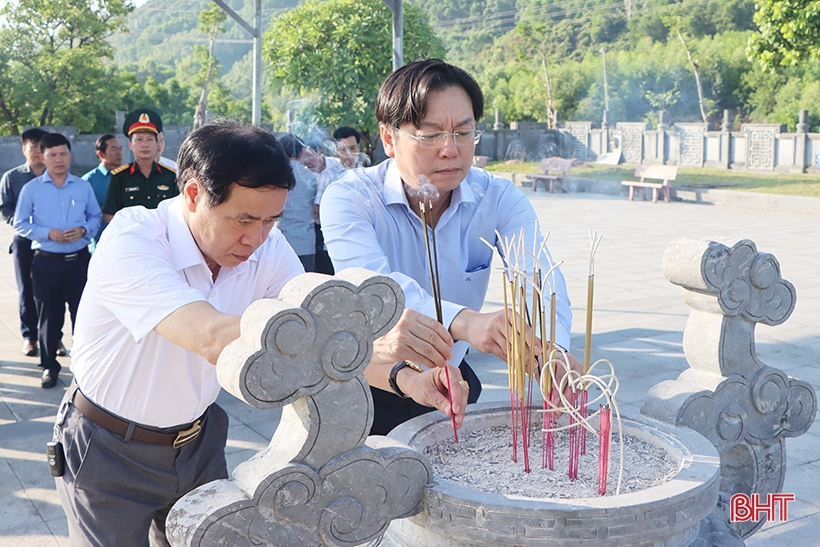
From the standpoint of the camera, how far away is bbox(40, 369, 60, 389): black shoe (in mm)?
4359

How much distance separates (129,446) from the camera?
1618 millimetres

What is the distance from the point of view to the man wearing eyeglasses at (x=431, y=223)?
1.64 metres

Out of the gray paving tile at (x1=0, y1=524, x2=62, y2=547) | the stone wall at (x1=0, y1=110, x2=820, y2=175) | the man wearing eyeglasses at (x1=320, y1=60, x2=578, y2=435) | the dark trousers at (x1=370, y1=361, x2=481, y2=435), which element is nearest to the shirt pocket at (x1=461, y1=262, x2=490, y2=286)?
the man wearing eyeglasses at (x1=320, y1=60, x2=578, y2=435)

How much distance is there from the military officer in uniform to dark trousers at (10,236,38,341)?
0.84 m

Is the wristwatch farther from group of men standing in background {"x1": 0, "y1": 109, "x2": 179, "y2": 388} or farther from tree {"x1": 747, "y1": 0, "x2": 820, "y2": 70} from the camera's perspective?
tree {"x1": 747, "y1": 0, "x2": 820, "y2": 70}

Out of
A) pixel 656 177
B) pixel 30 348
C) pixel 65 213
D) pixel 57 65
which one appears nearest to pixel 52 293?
pixel 65 213

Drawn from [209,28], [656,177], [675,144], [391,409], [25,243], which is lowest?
[391,409]

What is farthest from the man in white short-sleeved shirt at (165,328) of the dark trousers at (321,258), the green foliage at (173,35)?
the green foliage at (173,35)

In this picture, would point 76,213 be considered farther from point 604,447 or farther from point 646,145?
point 646,145

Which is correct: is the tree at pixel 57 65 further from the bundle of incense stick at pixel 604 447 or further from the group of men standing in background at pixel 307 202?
the bundle of incense stick at pixel 604 447

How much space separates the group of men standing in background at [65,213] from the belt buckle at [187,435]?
2.82 meters

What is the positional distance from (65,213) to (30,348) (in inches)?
37.9

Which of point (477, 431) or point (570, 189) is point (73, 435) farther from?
point (570, 189)

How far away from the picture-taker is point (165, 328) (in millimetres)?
1345
